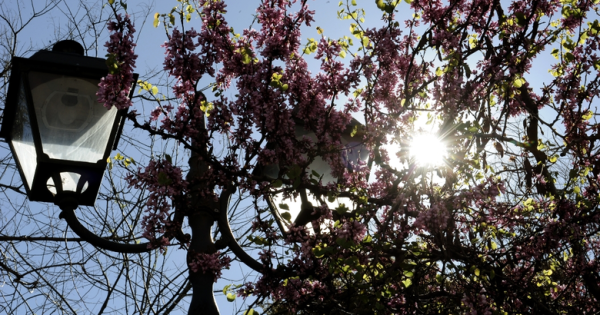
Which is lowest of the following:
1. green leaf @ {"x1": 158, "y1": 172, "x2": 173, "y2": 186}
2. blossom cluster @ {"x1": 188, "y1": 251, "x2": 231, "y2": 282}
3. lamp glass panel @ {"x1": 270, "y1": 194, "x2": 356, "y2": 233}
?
blossom cluster @ {"x1": 188, "y1": 251, "x2": 231, "y2": 282}

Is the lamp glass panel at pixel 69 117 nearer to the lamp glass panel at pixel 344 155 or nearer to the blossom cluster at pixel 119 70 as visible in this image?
the blossom cluster at pixel 119 70

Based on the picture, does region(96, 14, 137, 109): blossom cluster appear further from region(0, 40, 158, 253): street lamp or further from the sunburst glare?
the sunburst glare

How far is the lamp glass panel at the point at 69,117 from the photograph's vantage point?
10.2ft

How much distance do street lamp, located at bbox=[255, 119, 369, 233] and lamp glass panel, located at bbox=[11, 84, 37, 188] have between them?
4.61ft

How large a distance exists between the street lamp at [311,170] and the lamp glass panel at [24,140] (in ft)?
4.61

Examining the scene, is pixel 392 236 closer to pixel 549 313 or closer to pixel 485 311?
pixel 485 311

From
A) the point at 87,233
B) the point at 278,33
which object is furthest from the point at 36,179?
the point at 278,33

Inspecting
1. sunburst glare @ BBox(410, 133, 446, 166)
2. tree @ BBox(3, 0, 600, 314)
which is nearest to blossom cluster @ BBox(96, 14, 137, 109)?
tree @ BBox(3, 0, 600, 314)

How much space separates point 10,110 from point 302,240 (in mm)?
1922

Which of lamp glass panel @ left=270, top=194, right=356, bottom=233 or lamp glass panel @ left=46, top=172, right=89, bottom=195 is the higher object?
lamp glass panel @ left=270, top=194, right=356, bottom=233

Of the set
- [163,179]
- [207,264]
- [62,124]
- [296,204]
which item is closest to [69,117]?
[62,124]

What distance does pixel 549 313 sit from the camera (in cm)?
357

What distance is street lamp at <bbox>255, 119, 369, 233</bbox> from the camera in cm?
370

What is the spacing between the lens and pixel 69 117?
124 inches
